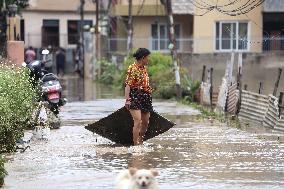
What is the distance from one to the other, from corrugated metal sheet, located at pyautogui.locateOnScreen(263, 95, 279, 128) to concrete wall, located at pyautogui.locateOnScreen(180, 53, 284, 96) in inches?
537

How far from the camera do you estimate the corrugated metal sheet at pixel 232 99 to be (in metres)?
23.5

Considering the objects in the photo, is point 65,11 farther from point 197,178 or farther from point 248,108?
point 197,178

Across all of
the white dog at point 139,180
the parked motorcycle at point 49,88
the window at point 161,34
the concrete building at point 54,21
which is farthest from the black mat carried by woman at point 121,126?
the concrete building at point 54,21

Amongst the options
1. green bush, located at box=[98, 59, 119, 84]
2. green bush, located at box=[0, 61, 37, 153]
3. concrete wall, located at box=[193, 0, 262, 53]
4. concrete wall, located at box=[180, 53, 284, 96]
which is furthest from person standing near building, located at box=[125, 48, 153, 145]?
concrete wall, located at box=[193, 0, 262, 53]

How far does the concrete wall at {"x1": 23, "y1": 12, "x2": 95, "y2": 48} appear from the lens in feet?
204

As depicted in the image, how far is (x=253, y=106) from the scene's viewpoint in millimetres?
22406

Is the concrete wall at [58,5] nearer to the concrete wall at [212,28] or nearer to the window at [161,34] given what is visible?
the window at [161,34]

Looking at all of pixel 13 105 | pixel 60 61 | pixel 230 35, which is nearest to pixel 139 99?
pixel 13 105

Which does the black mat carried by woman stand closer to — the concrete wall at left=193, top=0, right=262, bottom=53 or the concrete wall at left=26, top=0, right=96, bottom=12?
the concrete wall at left=193, top=0, right=262, bottom=53

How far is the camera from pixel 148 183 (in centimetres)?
996

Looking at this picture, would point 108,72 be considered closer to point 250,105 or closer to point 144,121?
point 250,105

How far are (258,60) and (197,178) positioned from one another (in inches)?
1055

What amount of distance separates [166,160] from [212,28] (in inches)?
1212

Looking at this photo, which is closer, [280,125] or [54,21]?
[280,125]
